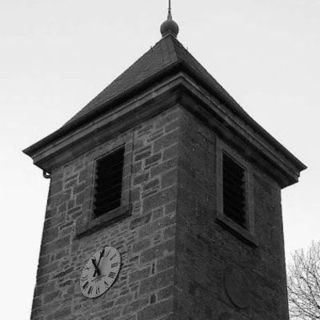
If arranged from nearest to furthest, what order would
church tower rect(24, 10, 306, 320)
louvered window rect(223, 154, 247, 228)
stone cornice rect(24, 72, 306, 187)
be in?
church tower rect(24, 10, 306, 320), stone cornice rect(24, 72, 306, 187), louvered window rect(223, 154, 247, 228)

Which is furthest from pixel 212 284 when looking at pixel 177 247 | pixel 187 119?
pixel 187 119

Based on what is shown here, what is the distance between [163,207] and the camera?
13.1 meters

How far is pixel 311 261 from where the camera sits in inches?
770

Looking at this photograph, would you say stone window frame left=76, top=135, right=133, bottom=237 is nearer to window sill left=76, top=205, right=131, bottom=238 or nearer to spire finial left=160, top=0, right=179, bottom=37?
window sill left=76, top=205, right=131, bottom=238

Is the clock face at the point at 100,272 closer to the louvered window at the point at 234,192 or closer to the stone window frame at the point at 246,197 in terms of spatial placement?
the stone window frame at the point at 246,197

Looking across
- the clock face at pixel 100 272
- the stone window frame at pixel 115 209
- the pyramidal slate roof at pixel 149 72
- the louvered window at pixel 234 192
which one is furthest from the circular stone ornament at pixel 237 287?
the pyramidal slate roof at pixel 149 72

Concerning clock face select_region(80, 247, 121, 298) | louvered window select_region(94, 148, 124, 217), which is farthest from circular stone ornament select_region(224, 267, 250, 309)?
louvered window select_region(94, 148, 124, 217)

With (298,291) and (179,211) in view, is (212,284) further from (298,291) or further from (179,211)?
(298,291)

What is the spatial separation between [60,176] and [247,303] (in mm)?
4151

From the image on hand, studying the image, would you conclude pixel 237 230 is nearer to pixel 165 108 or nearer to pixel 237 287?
pixel 237 287

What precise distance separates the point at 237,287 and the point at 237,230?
100 cm

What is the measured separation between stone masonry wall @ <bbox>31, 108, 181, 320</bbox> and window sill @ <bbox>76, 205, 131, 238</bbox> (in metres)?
0.07

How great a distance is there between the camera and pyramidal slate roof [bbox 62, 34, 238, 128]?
14.2 meters

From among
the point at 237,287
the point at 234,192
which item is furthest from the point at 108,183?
the point at 237,287
